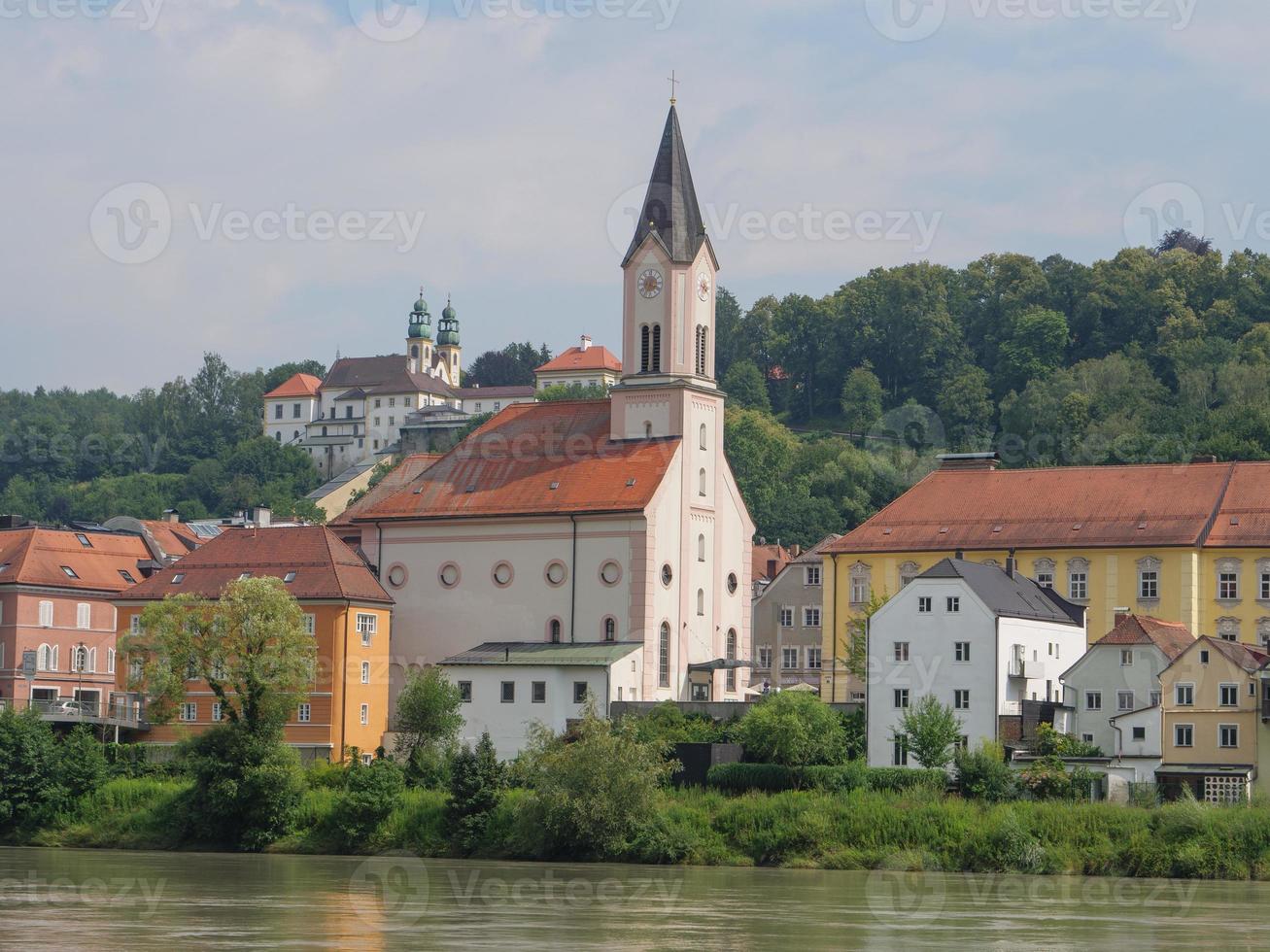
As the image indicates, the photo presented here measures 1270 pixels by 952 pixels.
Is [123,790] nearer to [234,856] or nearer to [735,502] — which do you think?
[234,856]

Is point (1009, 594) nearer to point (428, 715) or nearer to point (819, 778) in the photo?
point (819, 778)

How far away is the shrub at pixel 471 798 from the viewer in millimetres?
65688

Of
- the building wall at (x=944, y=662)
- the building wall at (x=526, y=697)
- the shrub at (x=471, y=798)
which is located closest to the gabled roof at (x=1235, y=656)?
the building wall at (x=944, y=662)

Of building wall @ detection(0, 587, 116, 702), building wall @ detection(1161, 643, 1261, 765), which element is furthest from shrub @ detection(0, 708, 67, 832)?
building wall @ detection(1161, 643, 1261, 765)

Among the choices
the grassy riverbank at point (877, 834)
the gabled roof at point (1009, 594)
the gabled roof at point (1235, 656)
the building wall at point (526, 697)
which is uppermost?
the gabled roof at point (1009, 594)

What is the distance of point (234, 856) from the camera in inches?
2633

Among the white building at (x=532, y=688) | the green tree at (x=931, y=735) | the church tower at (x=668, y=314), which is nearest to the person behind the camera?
the green tree at (x=931, y=735)

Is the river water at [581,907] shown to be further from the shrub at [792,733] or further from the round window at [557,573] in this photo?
the round window at [557,573]

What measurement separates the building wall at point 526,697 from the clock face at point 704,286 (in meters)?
16.0

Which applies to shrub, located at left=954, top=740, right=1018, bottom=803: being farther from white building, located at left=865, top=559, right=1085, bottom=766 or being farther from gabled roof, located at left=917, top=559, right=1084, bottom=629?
gabled roof, located at left=917, top=559, right=1084, bottom=629

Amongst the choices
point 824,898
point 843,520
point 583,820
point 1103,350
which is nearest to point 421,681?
point 583,820

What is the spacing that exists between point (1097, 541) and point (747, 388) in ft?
349

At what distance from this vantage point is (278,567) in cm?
8338

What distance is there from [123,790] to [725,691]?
2234 cm
